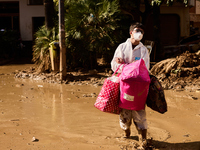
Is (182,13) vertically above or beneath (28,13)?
beneath

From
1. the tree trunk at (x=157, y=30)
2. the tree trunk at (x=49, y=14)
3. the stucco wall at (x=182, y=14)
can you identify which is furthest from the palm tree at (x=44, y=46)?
the stucco wall at (x=182, y=14)

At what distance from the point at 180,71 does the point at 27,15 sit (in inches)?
430

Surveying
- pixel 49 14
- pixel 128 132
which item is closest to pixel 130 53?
pixel 128 132

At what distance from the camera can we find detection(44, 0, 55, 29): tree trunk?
1071 cm

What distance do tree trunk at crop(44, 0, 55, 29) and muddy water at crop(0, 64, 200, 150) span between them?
403 cm

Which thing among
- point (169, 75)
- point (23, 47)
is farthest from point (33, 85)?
point (23, 47)

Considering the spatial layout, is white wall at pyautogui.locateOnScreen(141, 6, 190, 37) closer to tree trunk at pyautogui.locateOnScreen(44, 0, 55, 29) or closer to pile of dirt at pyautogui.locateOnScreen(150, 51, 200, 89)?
tree trunk at pyautogui.locateOnScreen(44, 0, 55, 29)

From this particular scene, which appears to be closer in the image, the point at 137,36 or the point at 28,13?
the point at 137,36

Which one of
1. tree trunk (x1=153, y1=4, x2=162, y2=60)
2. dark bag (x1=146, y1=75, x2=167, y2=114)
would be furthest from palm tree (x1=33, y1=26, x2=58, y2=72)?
dark bag (x1=146, y1=75, x2=167, y2=114)

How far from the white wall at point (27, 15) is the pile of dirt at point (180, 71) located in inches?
385

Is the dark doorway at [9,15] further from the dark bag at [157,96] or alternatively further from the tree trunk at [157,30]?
the dark bag at [157,96]

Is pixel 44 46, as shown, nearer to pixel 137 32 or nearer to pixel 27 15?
pixel 137 32

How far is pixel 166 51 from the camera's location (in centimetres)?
1271

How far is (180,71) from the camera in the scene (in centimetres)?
817
